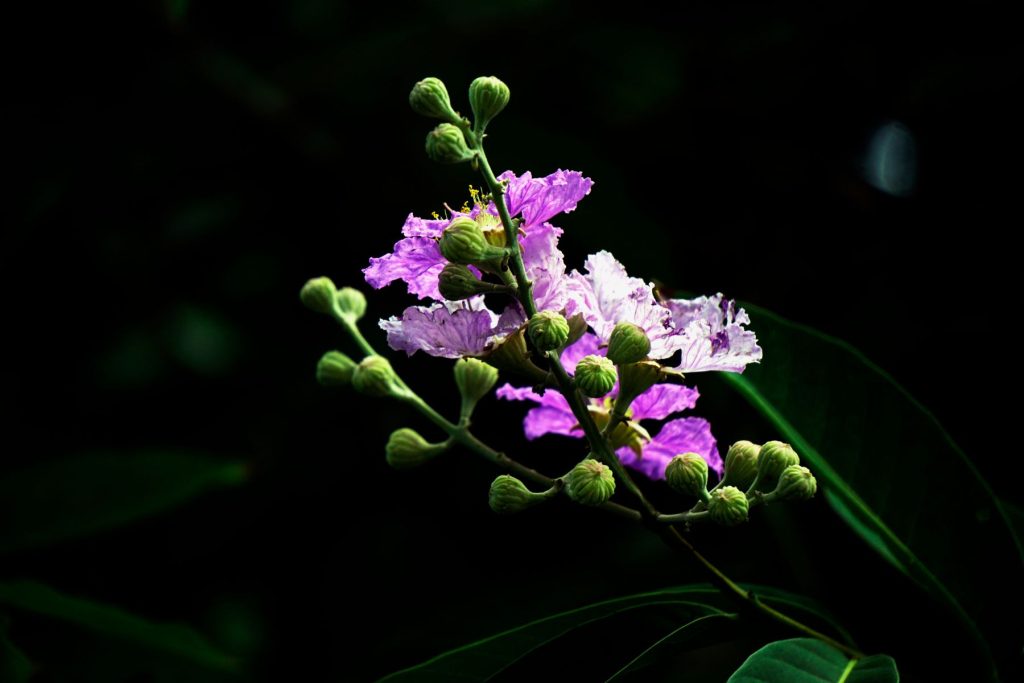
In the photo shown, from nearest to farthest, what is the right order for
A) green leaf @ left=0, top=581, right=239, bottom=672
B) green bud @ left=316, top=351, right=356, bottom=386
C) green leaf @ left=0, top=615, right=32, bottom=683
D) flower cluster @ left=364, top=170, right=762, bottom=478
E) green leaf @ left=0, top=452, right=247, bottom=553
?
flower cluster @ left=364, top=170, right=762, bottom=478 → green bud @ left=316, top=351, right=356, bottom=386 → green leaf @ left=0, top=615, right=32, bottom=683 → green leaf @ left=0, top=581, right=239, bottom=672 → green leaf @ left=0, top=452, right=247, bottom=553

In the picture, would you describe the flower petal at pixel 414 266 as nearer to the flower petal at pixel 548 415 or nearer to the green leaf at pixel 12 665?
the flower petal at pixel 548 415

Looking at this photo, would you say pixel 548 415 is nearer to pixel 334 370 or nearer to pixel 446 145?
pixel 334 370

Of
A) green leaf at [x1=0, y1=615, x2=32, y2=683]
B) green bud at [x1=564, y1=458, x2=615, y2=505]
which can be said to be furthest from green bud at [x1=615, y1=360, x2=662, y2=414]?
green leaf at [x1=0, y1=615, x2=32, y2=683]

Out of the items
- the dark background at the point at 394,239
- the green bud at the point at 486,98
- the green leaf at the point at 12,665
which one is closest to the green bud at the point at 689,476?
the green bud at the point at 486,98

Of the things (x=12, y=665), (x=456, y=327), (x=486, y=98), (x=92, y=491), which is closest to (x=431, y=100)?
(x=486, y=98)

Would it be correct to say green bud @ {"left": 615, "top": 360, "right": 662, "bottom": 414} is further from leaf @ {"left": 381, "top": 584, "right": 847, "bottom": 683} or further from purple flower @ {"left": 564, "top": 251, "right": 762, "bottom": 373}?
leaf @ {"left": 381, "top": 584, "right": 847, "bottom": 683}
